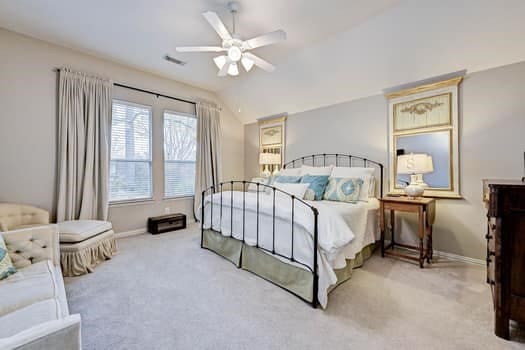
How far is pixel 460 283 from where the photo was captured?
7.55 feet

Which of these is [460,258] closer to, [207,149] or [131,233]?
[207,149]

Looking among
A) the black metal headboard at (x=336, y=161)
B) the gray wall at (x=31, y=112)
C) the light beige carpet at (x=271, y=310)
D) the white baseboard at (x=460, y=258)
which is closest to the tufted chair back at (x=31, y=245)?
the light beige carpet at (x=271, y=310)

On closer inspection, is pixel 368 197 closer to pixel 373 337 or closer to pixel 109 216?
pixel 373 337

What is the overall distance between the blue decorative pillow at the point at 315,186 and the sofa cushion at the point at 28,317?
261 cm

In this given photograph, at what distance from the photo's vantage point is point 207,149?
4945 millimetres

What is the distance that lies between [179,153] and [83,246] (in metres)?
2.48

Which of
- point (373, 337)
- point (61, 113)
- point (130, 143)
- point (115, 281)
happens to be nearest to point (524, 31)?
point (373, 337)

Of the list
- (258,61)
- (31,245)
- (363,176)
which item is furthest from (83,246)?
(363,176)

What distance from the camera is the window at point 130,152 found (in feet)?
12.7

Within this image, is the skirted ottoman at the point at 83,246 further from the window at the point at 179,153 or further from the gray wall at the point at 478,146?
the gray wall at the point at 478,146

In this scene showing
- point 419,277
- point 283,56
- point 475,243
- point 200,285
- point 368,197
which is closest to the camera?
point 200,285

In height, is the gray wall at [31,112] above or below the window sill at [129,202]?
above

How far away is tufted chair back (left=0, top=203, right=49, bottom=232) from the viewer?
2657 millimetres

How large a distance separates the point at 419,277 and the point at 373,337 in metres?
1.25
